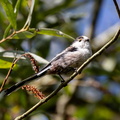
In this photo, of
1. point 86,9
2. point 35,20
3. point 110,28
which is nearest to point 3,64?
point 35,20

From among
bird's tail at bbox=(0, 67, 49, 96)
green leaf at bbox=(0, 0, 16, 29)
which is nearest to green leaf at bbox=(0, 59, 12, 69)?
bird's tail at bbox=(0, 67, 49, 96)

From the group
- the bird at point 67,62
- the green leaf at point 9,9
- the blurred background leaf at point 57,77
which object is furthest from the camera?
the blurred background leaf at point 57,77

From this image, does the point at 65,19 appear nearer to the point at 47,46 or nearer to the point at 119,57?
the point at 47,46

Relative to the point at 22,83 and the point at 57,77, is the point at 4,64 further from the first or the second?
the point at 57,77

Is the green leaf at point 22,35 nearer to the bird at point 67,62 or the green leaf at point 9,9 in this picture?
the green leaf at point 9,9

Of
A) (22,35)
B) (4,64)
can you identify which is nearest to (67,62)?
(22,35)

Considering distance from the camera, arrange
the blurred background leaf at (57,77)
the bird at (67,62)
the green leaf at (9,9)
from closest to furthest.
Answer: the green leaf at (9,9)
the bird at (67,62)
the blurred background leaf at (57,77)

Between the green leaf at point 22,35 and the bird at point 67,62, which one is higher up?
the green leaf at point 22,35

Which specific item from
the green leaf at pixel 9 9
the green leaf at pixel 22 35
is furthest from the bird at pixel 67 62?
the green leaf at pixel 9 9

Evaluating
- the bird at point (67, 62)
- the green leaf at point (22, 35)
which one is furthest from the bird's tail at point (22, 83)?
the green leaf at point (22, 35)

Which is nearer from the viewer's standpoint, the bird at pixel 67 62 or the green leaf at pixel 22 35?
the green leaf at pixel 22 35

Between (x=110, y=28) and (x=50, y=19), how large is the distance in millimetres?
812

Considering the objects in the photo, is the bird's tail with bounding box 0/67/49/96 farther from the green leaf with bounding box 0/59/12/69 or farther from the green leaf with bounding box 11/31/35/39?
the green leaf with bounding box 11/31/35/39

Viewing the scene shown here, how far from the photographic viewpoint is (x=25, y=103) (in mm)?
2789
